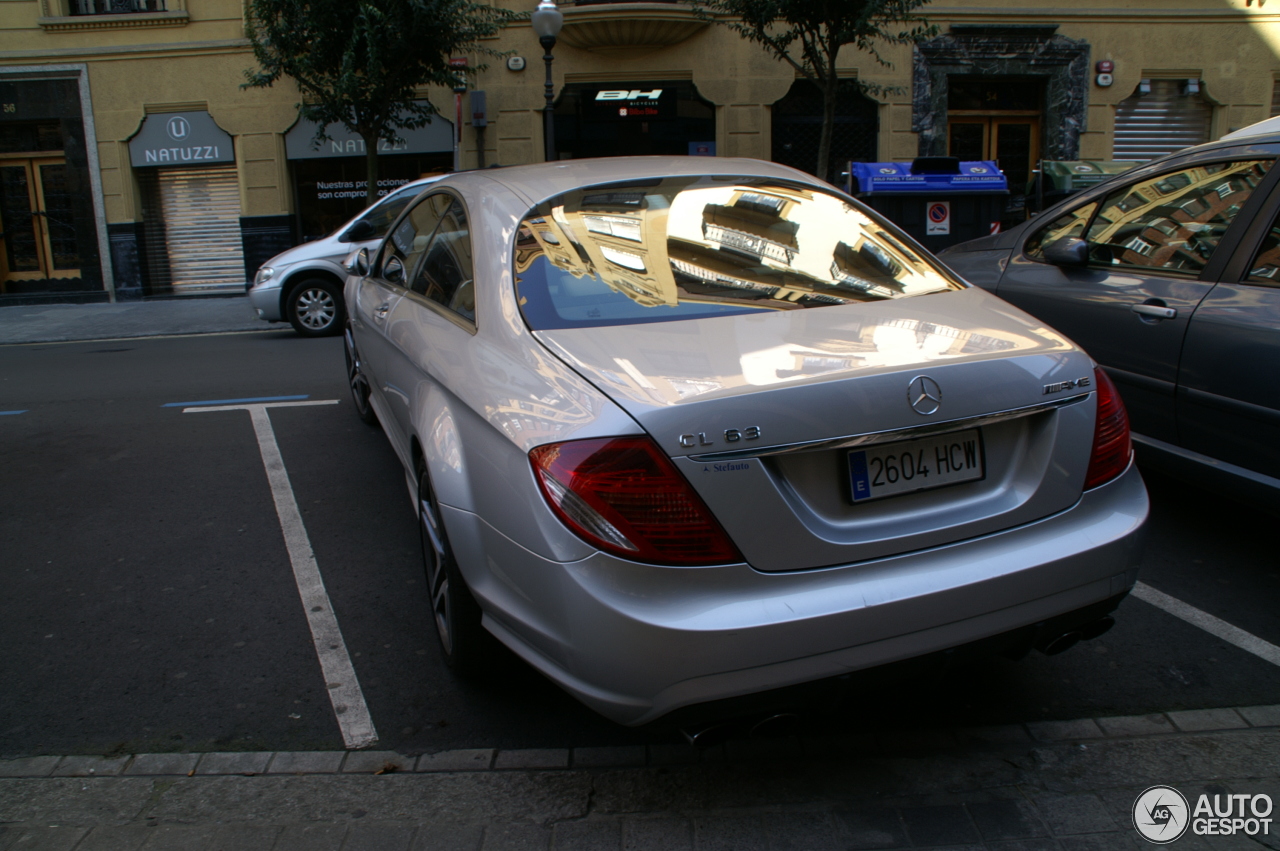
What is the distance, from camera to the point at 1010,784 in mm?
2475

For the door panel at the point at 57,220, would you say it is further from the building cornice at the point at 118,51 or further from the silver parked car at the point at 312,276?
the silver parked car at the point at 312,276

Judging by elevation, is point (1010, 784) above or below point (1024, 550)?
below

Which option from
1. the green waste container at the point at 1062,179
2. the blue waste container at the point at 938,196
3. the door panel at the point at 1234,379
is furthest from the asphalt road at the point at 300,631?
the green waste container at the point at 1062,179

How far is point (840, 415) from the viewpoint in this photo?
2.16m

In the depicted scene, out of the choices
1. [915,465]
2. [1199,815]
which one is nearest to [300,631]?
[915,465]

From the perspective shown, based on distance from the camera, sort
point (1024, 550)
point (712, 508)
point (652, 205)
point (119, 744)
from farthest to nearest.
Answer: point (652, 205) → point (119, 744) → point (1024, 550) → point (712, 508)

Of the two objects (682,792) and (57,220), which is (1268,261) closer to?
(682,792)

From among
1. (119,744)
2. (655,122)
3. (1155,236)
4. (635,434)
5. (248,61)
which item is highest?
(248,61)

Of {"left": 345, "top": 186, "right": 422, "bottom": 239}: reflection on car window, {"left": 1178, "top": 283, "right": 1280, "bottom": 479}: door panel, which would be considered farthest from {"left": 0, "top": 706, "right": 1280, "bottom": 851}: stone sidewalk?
{"left": 345, "top": 186, "right": 422, "bottom": 239}: reflection on car window

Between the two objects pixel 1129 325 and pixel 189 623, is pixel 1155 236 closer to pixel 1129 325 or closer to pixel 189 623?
pixel 1129 325

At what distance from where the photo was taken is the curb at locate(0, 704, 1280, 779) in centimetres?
263

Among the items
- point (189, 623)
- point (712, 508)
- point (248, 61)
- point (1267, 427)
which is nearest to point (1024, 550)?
point (712, 508)

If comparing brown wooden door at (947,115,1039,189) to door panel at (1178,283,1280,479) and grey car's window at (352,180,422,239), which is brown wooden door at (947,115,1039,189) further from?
door panel at (1178,283,1280,479)

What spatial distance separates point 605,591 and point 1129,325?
2926mm
